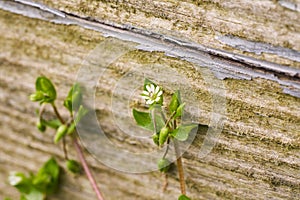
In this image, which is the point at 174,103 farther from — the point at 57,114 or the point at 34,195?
the point at 34,195

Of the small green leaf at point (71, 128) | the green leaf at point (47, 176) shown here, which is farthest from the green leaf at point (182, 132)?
the green leaf at point (47, 176)

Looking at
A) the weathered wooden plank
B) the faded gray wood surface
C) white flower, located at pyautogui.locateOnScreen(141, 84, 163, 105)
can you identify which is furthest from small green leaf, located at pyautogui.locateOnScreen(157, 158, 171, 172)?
the weathered wooden plank

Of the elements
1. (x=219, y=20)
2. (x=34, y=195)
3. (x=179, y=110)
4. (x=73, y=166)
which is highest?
(x=219, y=20)

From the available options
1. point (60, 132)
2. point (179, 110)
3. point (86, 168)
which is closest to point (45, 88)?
point (60, 132)

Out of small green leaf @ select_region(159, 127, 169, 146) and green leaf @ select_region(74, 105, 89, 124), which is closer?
small green leaf @ select_region(159, 127, 169, 146)

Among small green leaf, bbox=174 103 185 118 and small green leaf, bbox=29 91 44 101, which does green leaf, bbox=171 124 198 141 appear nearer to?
small green leaf, bbox=174 103 185 118

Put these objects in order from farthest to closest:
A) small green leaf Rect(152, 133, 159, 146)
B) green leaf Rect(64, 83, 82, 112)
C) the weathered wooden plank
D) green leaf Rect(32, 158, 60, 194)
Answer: green leaf Rect(32, 158, 60, 194), green leaf Rect(64, 83, 82, 112), small green leaf Rect(152, 133, 159, 146), the weathered wooden plank

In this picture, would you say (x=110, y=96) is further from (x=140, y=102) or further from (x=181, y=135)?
(x=181, y=135)
